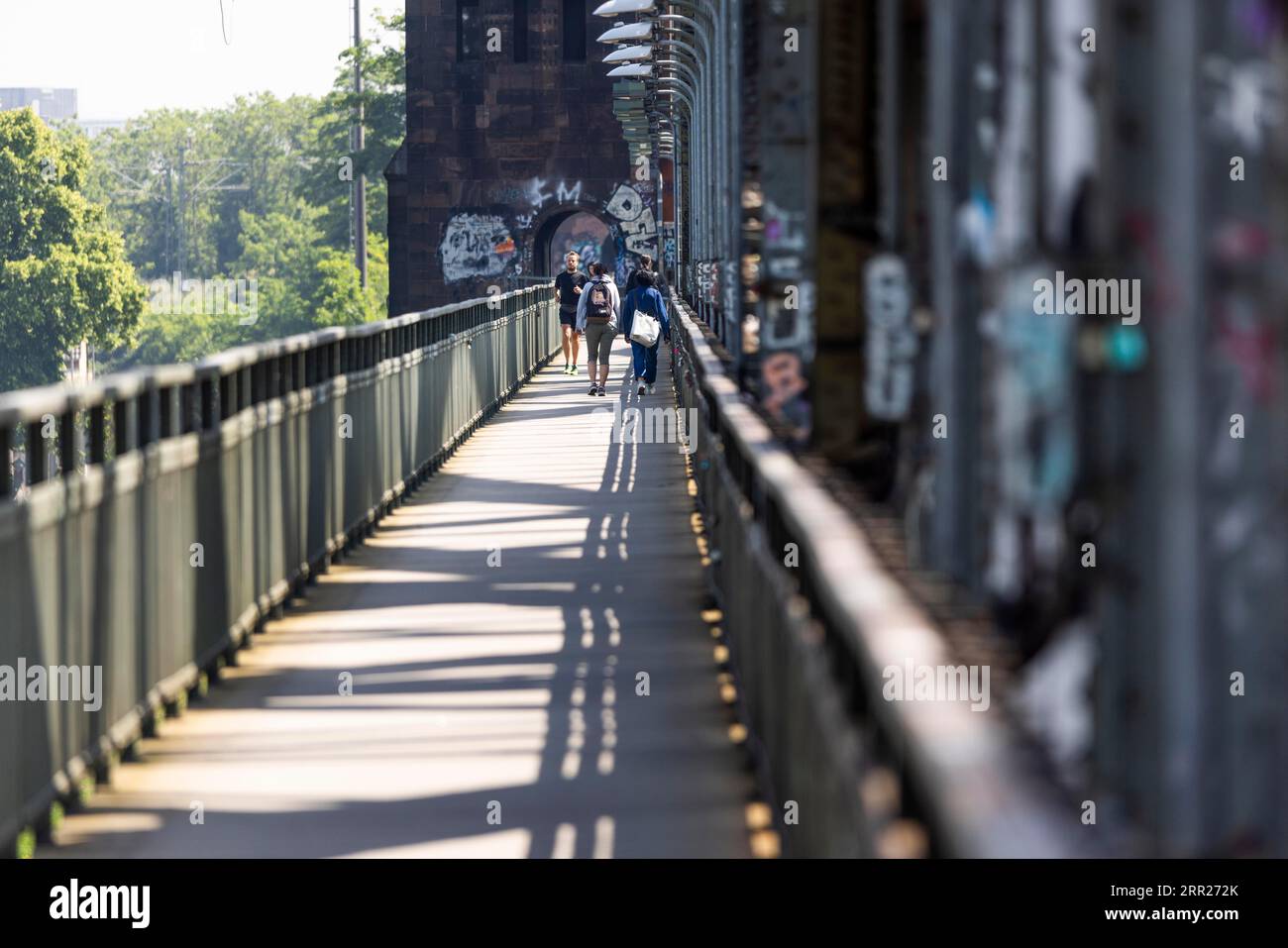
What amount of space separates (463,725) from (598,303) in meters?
24.1

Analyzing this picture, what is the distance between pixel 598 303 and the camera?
33812mm

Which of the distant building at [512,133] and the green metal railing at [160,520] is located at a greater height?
the distant building at [512,133]

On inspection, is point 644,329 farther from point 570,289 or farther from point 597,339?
point 570,289

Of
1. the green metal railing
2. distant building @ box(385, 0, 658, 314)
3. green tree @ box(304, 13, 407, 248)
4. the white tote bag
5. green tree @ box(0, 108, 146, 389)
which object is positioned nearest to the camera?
the green metal railing

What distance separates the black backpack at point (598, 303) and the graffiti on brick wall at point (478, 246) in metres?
35.0

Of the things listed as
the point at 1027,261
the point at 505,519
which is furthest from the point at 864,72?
the point at 505,519

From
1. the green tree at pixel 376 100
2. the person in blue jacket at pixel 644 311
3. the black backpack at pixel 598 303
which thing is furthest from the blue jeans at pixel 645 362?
the green tree at pixel 376 100

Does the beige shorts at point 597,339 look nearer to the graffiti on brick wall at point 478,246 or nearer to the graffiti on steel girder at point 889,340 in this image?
the graffiti on steel girder at point 889,340

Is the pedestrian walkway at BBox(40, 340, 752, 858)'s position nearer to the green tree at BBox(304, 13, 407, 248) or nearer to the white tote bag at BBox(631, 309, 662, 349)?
the white tote bag at BBox(631, 309, 662, 349)

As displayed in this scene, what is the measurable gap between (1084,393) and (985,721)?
76 cm

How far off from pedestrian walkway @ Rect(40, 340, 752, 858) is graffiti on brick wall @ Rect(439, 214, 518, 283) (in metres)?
52.2

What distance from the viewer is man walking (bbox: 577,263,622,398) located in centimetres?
3375

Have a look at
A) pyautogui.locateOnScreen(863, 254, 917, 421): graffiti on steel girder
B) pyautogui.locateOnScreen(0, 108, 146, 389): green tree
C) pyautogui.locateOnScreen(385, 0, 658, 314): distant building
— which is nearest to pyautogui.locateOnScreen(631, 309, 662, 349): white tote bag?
pyautogui.locateOnScreen(863, 254, 917, 421): graffiti on steel girder

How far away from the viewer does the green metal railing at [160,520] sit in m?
7.64
